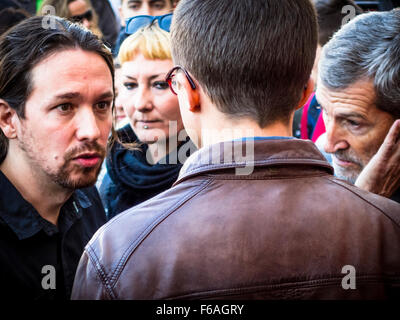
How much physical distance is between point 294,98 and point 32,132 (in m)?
1.27

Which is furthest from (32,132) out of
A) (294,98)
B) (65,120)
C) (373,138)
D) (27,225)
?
(373,138)

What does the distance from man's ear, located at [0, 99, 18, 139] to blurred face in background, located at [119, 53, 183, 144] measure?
1294 mm

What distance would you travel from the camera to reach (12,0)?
4039 millimetres

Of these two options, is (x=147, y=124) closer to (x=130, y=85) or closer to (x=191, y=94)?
(x=130, y=85)

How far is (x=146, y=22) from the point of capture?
12.1 ft

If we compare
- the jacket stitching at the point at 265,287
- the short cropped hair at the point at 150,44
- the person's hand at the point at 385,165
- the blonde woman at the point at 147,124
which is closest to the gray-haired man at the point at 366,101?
the person's hand at the point at 385,165

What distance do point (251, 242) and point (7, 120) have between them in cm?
147

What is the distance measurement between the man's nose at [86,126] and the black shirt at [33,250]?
1.26ft

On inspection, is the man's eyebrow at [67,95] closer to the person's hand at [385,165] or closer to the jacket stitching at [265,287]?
the jacket stitching at [265,287]

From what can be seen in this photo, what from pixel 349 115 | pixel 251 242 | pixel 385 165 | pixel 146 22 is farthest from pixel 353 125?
pixel 146 22

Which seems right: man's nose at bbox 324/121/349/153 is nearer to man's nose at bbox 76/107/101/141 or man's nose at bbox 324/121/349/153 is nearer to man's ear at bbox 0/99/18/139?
man's nose at bbox 76/107/101/141

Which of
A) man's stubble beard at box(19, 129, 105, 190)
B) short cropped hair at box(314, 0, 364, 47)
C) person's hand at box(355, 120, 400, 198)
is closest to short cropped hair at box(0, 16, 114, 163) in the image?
man's stubble beard at box(19, 129, 105, 190)

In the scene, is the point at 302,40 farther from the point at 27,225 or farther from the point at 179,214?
the point at 27,225

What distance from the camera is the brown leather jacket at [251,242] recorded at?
1381 mm
